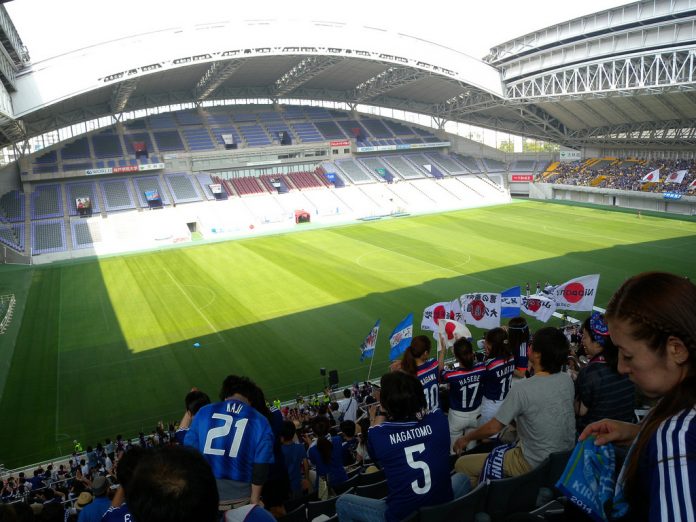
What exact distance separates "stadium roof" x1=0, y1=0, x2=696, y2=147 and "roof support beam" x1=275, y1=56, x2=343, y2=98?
0.52ft

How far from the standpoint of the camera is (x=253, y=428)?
4.57 meters

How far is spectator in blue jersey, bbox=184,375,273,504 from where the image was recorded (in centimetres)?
450

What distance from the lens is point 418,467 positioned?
4070 millimetres

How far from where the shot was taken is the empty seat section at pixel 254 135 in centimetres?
6175

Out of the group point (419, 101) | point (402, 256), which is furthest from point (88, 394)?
point (419, 101)

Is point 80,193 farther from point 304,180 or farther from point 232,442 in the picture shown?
point 232,442

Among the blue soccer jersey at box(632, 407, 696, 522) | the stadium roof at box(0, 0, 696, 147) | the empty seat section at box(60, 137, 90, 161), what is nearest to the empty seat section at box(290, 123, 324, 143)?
the stadium roof at box(0, 0, 696, 147)

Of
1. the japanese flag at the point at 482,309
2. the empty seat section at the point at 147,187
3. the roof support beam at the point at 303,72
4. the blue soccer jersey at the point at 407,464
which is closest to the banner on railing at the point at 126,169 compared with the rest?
the empty seat section at the point at 147,187

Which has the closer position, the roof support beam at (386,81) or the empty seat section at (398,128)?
the roof support beam at (386,81)

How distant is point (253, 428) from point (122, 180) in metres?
55.7

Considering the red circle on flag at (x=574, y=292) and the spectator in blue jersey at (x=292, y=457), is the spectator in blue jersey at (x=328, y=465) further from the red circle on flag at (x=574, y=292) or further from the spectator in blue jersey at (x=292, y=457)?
the red circle on flag at (x=574, y=292)

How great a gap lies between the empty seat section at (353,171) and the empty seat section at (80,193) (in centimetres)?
2653

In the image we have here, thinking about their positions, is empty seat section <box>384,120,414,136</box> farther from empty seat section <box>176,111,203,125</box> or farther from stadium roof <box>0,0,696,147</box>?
empty seat section <box>176,111,203,125</box>

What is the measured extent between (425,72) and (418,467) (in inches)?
1941
